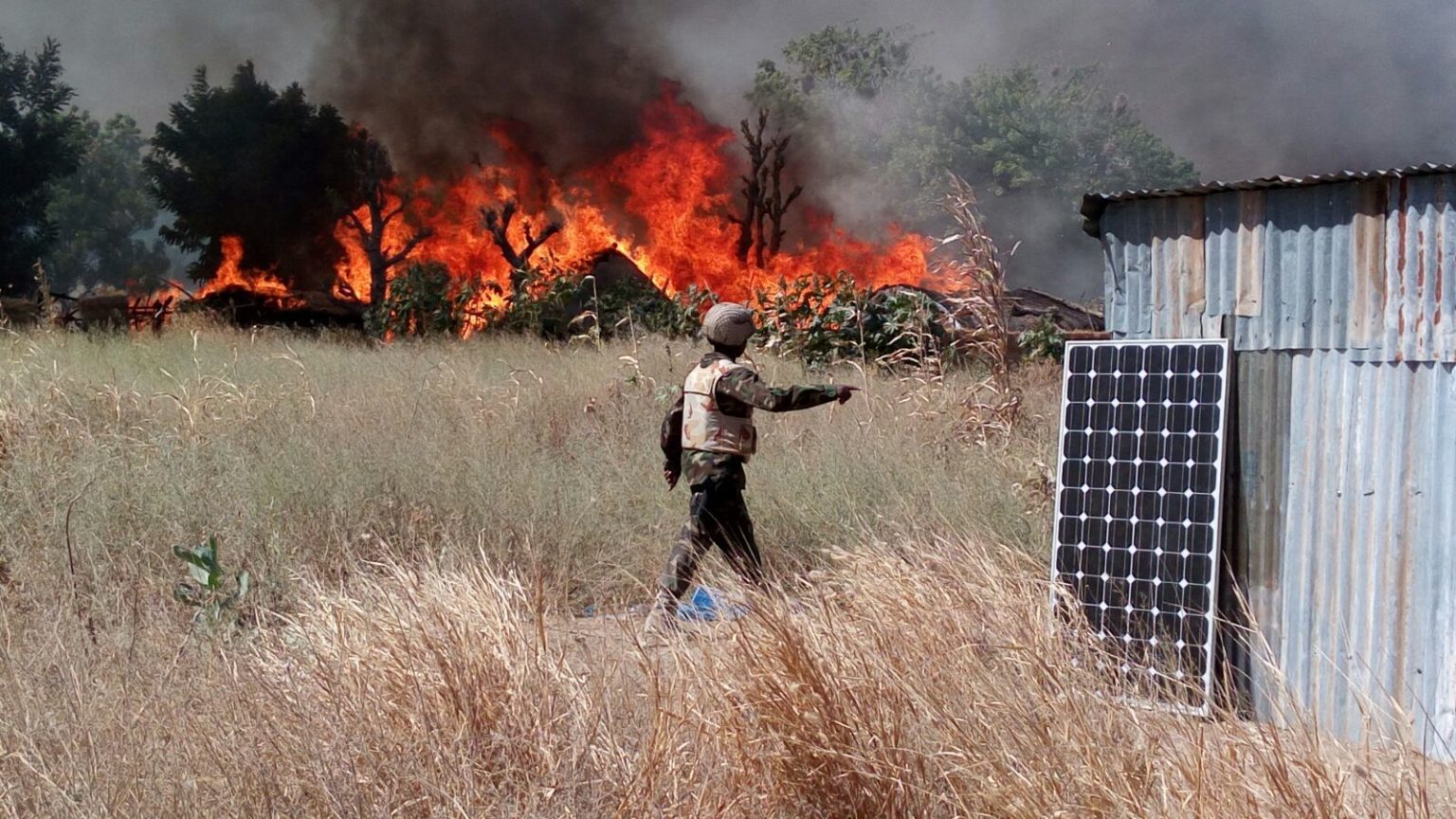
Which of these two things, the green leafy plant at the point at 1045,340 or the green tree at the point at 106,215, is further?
the green tree at the point at 106,215

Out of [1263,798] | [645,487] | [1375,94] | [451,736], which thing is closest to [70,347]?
[645,487]

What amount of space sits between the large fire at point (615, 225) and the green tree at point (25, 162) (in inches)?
168

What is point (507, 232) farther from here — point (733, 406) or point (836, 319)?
point (733, 406)

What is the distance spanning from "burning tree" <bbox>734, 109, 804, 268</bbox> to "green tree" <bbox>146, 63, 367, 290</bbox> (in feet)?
24.2

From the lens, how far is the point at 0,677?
4.44m

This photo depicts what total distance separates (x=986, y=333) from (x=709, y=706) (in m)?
5.45

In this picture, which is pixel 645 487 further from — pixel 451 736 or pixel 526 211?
pixel 526 211

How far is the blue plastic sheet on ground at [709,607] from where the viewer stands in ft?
15.5

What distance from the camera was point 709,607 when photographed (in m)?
6.43

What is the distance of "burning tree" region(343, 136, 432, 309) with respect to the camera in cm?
2366

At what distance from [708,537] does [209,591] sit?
2197mm

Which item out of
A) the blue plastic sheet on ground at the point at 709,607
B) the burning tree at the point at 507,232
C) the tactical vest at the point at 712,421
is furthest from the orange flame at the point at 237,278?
the tactical vest at the point at 712,421

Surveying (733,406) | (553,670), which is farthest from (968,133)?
(553,670)

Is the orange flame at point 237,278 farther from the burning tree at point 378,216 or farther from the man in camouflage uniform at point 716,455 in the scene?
the man in camouflage uniform at point 716,455
